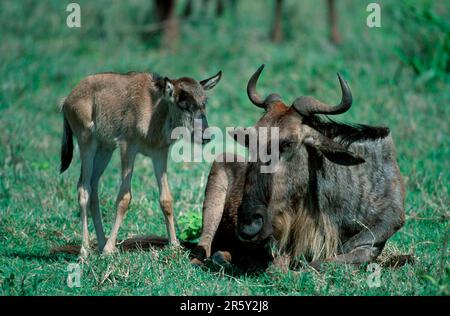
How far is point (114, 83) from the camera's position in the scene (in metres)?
7.03

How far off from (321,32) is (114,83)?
1177 centimetres

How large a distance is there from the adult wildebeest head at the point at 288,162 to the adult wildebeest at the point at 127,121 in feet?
2.58

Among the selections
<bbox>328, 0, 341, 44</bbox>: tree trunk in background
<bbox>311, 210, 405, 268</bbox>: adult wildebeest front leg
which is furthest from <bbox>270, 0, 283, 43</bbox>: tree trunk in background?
<bbox>311, 210, 405, 268</bbox>: adult wildebeest front leg

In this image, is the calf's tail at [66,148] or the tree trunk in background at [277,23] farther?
the tree trunk in background at [277,23]

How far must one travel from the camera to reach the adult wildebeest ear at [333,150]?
617cm

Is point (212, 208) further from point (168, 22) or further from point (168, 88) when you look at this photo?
point (168, 22)

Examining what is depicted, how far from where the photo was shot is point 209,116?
39.3 feet

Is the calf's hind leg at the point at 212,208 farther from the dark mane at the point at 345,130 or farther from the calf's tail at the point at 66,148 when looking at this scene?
the calf's tail at the point at 66,148

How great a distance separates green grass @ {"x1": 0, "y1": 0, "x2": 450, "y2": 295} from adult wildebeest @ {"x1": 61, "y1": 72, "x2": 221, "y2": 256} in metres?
0.59

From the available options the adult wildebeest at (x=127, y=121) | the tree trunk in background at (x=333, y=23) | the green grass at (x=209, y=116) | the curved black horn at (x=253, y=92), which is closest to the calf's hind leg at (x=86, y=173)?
the adult wildebeest at (x=127, y=121)

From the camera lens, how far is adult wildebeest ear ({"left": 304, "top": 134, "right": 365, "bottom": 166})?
617 centimetres

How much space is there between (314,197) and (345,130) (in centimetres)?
64

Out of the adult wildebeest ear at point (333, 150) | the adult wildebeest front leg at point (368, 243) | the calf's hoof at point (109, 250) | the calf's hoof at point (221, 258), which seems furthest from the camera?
the calf's hoof at point (221, 258)
